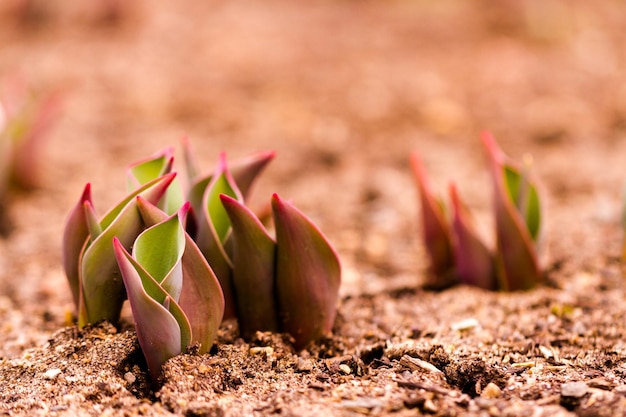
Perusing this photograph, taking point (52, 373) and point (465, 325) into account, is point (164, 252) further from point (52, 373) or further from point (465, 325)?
point (465, 325)

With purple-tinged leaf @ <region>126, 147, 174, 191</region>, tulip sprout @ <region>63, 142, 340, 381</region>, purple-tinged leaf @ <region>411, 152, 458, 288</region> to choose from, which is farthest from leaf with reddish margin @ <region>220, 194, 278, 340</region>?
purple-tinged leaf @ <region>411, 152, 458, 288</region>

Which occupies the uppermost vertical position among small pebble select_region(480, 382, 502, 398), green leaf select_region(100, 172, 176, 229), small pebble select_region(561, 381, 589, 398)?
green leaf select_region(100, 172, 176, 229)

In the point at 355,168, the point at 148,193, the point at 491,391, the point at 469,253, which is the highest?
the point at 148,193

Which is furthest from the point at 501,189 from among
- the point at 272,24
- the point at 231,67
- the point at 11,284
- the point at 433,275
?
the point at 272,24

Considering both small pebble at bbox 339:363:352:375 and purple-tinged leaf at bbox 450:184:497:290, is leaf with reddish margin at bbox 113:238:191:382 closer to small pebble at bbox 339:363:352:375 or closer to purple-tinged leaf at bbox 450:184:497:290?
small pebble at bbox 339:363:352:375

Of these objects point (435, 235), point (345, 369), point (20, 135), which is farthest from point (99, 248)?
point (20, 135)

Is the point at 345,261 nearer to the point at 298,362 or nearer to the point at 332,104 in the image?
the point at 298,362
